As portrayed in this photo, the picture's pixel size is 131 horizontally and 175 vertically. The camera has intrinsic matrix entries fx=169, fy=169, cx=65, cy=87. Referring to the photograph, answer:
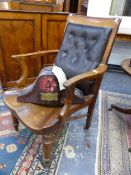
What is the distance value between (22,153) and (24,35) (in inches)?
51.1

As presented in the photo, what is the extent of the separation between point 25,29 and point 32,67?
0.50m

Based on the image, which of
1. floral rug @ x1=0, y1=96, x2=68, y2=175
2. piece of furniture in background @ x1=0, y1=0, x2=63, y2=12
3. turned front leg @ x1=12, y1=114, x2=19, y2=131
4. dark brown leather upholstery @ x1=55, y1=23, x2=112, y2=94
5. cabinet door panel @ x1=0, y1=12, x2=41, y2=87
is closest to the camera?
floral rug @ x1=0, y1=96, x2=68, y2=175

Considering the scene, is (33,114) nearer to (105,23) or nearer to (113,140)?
(113,140)

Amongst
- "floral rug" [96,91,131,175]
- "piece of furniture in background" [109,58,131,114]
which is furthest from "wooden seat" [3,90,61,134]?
"piece of furniture in background" [109,58,131,114]

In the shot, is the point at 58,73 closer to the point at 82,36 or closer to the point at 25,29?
the point at 82,36

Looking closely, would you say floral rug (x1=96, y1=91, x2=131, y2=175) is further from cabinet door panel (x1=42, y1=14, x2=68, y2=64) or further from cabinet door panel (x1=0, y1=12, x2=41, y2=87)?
cabinet door panel (x1=0, y1=12, x2=41, y2=87)

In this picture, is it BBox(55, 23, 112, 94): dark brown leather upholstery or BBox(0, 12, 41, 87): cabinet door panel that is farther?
BBox(0, 12, 41, 87): cabinet door panel

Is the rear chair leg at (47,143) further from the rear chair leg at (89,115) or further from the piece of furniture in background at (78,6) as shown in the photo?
the piece of furniture in background at (78,6)

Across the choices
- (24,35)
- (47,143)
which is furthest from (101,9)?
(47,143)

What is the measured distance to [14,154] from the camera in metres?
1.36

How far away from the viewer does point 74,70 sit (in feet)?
4.69

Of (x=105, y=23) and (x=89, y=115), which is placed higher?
(x=105, y=23)

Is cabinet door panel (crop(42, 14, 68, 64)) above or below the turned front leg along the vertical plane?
above

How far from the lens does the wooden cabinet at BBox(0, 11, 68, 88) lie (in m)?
1.86
